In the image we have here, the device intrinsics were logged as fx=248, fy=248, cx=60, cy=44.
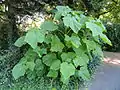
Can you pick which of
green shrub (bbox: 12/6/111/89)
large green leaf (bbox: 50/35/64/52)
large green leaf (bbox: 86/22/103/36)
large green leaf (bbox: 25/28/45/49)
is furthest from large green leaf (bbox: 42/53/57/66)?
large green leaf (bbox: 86/22/103/36)

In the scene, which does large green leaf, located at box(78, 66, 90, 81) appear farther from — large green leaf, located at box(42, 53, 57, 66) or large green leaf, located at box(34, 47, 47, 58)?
large green leaf, located at box(34, 47, 47, 58)

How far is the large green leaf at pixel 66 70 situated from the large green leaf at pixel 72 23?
492 millimetres

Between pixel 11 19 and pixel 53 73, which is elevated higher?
pixel 11 19

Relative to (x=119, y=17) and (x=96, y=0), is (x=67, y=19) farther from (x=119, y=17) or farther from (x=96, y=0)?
(x=119, y=17)

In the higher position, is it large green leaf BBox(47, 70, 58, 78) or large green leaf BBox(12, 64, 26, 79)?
large green leaf BBox(12, 64, 26, 79)

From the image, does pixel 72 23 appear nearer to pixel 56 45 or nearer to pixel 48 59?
pixel 56 45

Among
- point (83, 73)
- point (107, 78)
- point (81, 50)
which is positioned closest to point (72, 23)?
point (81, 50)

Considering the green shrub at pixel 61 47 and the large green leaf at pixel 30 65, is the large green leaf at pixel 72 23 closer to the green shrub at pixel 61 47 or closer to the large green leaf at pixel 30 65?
the green shrub at pixel 61 47

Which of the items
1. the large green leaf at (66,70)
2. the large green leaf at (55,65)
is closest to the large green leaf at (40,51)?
the large green leaf at (55,65)

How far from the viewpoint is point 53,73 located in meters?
3.60

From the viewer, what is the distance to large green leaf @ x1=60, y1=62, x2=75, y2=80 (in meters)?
3.38

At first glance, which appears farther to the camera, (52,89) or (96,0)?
(96,0)

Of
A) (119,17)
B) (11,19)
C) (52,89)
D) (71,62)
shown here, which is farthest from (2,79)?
(119,17)

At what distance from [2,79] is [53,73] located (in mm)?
802
